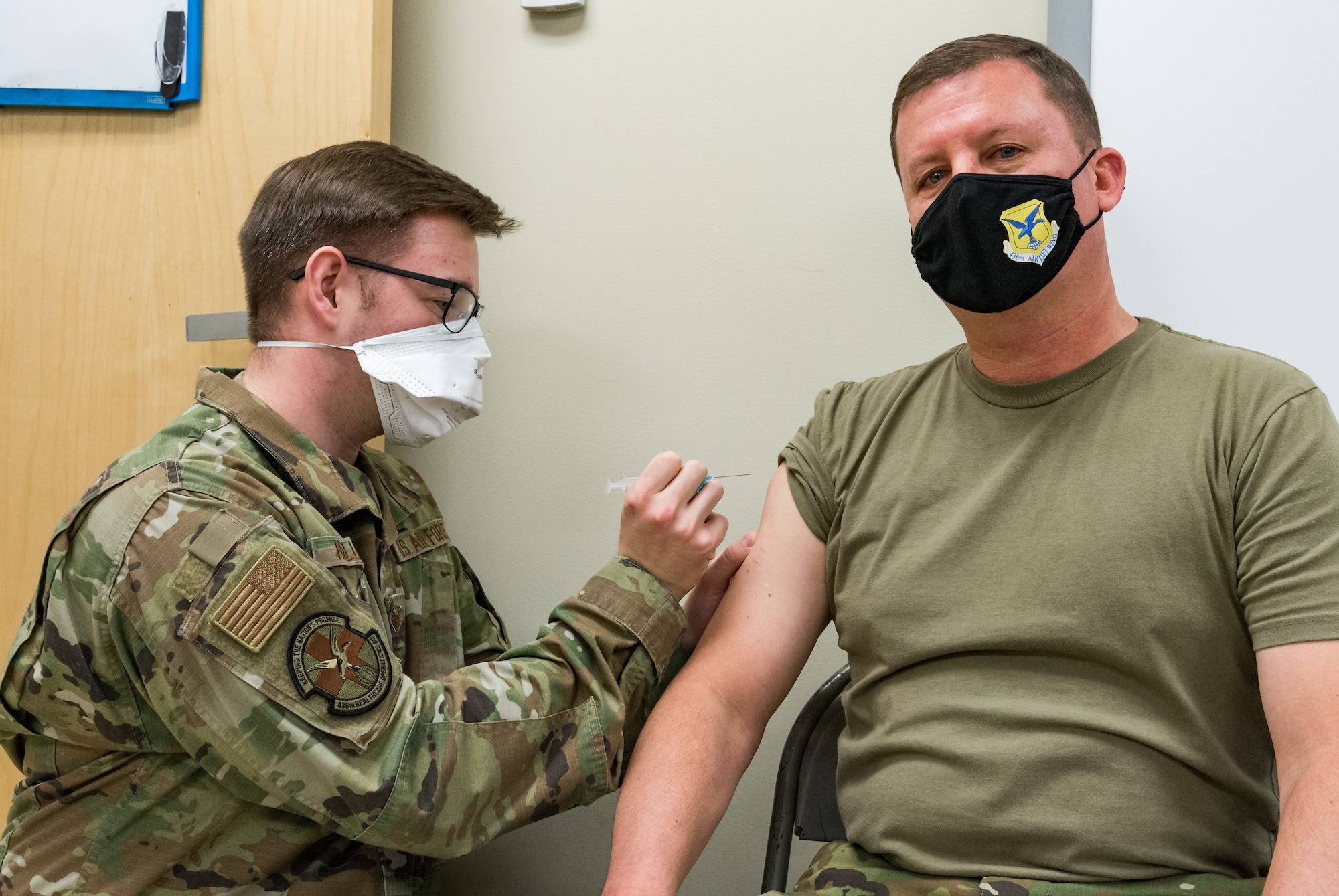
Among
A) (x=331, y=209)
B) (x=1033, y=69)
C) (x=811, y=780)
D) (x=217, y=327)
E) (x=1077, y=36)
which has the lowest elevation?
(x=811, y=780)

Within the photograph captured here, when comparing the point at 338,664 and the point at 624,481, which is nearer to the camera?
the point at 338,664

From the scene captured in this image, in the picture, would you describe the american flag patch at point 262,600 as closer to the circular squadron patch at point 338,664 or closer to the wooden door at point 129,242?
the circular squadron patch at point 338,664

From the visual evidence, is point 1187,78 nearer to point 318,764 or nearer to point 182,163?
point 318,764

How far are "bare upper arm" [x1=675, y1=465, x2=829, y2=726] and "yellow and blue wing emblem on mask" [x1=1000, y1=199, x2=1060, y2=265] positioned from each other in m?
0.44

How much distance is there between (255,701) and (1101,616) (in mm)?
952

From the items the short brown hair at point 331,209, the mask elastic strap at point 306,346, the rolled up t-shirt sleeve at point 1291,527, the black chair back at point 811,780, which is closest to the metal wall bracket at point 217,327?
the short brown hair at point 331,209

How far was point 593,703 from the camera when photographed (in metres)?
1.30

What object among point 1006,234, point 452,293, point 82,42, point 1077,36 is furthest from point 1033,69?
point 82,42

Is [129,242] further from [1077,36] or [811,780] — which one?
[1077,36]

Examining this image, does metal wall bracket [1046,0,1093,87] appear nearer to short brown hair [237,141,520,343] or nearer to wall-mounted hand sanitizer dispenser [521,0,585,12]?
wall-mounted hand sanitizer dispenser [521,0,585,12]

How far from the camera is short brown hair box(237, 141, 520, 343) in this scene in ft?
4.73

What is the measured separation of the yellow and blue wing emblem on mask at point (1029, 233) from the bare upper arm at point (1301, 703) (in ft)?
1.65

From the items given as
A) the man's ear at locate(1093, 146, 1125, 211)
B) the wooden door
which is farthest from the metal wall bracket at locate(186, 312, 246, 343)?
the man's ear at locate(1093, 146, 1125, 211)

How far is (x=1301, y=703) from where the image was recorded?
0.99 meters
